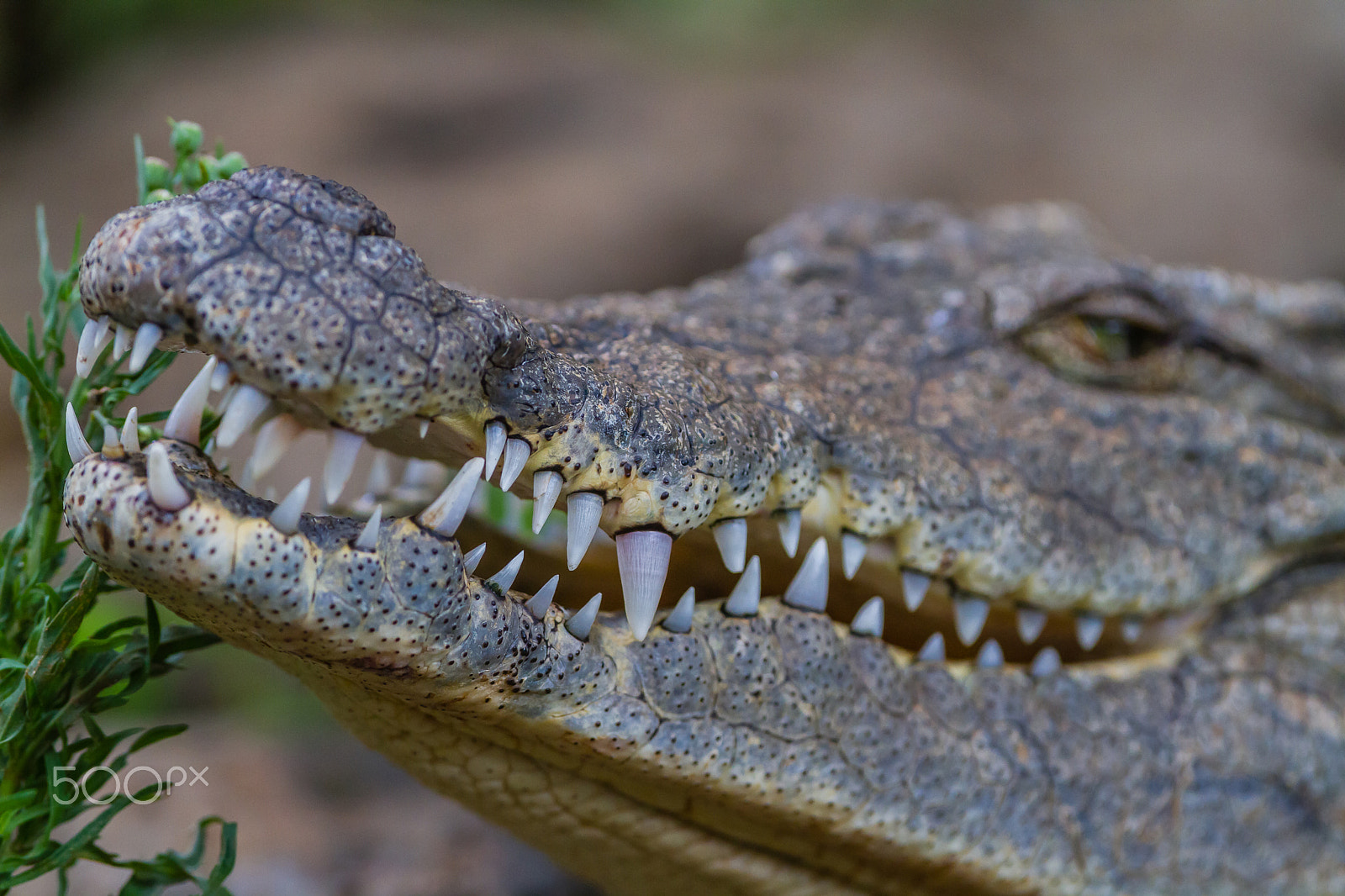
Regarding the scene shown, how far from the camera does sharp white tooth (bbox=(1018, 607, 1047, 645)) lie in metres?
2.30

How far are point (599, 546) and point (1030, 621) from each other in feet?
3.44

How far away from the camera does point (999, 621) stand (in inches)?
97.1

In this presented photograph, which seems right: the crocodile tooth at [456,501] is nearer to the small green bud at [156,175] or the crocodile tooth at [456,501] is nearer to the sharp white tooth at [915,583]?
the small green bud at [156,175]

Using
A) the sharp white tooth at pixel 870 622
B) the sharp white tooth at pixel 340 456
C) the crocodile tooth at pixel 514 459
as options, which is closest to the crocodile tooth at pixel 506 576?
the crocodile tooth at pixel 514 459

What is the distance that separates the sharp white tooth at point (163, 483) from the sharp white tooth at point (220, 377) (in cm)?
10

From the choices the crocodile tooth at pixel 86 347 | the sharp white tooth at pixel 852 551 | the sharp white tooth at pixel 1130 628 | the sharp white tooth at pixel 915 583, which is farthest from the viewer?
the sharp white tooth at pixel 1130 628

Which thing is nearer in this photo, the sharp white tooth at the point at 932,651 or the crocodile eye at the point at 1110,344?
the sharp white tooth at the point at 932,651

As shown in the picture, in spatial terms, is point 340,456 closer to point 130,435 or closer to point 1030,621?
point 130,435

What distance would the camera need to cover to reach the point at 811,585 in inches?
76.9

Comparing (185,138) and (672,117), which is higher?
(672,117)

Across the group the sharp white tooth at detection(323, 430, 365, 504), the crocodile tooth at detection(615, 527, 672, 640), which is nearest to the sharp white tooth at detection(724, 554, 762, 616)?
the crocodile tooth at detection(615, 527, 672, 640)

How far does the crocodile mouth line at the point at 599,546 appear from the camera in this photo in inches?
55.4

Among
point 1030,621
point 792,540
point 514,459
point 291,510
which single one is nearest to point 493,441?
point 514,459

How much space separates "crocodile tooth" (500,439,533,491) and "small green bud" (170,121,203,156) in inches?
36.6
